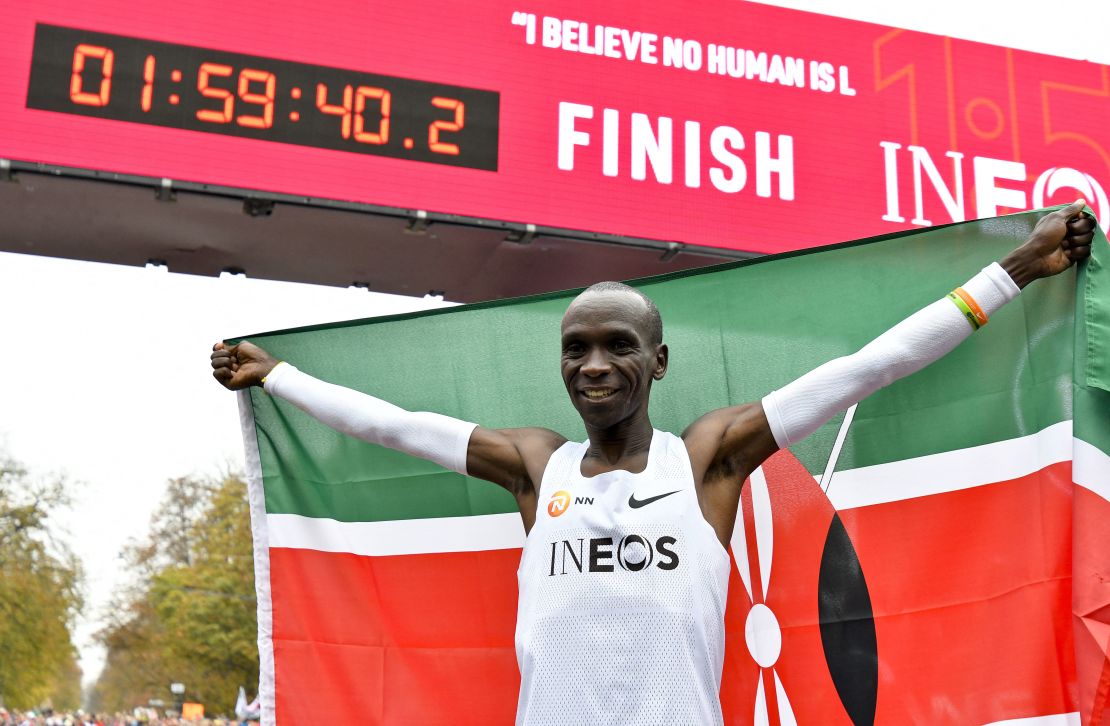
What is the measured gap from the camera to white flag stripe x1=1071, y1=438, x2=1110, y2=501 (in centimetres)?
302

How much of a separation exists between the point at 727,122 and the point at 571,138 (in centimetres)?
126

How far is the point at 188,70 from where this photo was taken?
8.07 meters

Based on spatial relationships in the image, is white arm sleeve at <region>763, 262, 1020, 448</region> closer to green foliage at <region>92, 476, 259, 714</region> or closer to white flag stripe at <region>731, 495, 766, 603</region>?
white flag stripe at <region>731, 495, 766, 603</region>

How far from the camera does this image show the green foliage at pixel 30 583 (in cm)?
2844

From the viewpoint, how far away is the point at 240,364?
360 centimetres

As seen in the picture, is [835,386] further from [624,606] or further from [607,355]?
[624,606]

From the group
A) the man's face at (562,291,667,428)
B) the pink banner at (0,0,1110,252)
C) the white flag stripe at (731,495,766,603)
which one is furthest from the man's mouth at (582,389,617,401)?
the pink banner at (0,0,1110,252)

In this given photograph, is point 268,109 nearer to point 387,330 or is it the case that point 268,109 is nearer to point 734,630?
point 387,330

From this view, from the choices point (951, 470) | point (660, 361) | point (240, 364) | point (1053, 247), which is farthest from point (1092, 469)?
point (240, 364)

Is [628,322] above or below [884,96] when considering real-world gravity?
below

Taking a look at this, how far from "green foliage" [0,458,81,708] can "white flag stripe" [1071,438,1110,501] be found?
29488 millimetres

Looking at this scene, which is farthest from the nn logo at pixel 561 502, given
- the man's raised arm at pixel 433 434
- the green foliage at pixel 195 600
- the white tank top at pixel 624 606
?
the green foliage at pixel 195 600

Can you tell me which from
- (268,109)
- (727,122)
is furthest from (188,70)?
(727,122)

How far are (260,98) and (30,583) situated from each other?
24.1m
